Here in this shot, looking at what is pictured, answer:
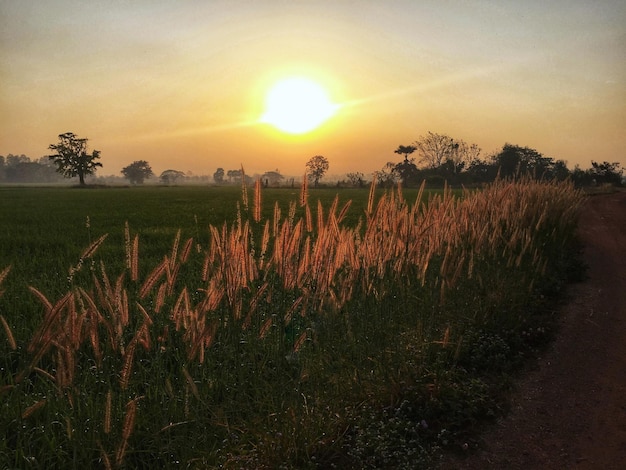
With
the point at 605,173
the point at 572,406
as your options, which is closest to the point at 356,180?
the point at 605,173

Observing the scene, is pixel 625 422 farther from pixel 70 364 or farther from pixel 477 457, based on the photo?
pixel 70 364

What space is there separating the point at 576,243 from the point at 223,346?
35.8 feet

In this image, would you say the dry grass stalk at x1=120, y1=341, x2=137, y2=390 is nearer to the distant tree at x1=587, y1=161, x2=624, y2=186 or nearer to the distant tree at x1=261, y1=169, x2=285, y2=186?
the distant tree at x1=261, y1=169, x2=285, y2=186

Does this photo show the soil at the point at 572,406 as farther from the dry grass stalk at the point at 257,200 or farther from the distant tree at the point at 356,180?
the distant tree at the point at 356,180

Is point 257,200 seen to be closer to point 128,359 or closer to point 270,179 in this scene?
point 128,359

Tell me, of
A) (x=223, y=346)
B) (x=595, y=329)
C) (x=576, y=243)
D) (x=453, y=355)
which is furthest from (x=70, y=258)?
(x=576, y=243)

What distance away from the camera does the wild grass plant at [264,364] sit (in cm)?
281

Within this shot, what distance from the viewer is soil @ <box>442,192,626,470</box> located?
345 centimetres

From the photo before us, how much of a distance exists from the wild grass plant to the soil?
11.1 inches

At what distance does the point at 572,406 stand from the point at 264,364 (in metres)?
2.79

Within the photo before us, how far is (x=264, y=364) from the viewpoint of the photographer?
3.65 m

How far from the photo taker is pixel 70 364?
237 centimetres

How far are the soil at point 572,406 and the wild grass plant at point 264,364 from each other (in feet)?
0.93

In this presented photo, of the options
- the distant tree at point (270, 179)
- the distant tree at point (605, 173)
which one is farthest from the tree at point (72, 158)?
the distant tree at point (605, 173)
